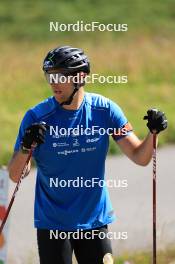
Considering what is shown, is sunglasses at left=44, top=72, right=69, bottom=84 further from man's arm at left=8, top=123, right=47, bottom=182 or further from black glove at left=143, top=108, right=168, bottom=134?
black glove at left=143, top=108, right=168, bottom=134

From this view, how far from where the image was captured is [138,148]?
5656mm

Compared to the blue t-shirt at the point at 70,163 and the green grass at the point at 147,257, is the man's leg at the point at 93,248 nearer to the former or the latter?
the blue t-shirt at the point at 70,163

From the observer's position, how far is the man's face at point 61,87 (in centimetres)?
539

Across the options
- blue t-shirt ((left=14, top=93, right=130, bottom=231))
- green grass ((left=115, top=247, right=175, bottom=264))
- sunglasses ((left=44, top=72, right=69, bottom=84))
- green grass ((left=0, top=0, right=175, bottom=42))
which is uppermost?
green grass ((left=0, top=0, right=175, bottom=42))

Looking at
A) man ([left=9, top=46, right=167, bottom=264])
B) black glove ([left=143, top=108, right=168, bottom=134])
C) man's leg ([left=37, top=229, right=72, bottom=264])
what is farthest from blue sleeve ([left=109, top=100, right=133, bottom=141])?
man's leg ([left=37, top=229, right=72, bottom=264])

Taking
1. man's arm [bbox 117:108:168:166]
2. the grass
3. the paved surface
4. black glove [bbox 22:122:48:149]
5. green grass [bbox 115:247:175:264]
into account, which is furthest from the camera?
the grass

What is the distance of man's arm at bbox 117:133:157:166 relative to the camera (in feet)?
18.3

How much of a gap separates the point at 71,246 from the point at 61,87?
94 centimetres

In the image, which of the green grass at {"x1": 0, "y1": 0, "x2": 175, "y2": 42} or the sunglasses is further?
the green grass at {"x1": 0, "y1": 0, "x2": 175, "y2": 42}

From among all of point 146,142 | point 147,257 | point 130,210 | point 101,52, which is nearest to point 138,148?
point 146,142

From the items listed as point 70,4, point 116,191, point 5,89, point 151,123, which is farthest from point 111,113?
point 70,4

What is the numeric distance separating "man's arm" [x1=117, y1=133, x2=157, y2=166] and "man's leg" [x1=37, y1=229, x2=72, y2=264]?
2.10ft

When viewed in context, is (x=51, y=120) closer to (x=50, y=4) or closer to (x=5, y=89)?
(x=5, y=89)

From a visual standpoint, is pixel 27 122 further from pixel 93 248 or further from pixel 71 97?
pixel 93 248
